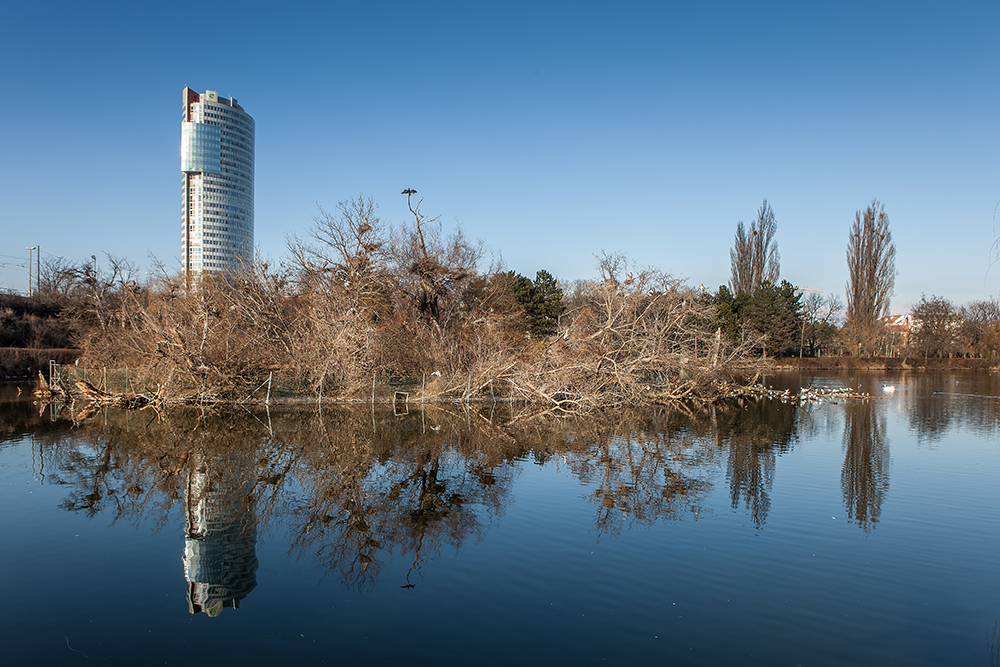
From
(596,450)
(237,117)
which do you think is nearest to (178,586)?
(596,450)

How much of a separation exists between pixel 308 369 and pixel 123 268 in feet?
50.4

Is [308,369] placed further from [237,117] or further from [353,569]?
[237,117]

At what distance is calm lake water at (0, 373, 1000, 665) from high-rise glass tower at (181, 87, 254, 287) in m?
134

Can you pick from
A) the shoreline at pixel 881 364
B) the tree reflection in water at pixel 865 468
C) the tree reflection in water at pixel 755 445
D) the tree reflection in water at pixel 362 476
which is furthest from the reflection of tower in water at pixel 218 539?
the shoreline at pixel 881 364

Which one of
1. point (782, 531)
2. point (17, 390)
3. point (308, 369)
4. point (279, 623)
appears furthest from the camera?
point (17, 390)

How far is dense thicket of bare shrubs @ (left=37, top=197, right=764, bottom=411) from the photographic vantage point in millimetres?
24031

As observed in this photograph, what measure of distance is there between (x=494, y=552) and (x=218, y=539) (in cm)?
370

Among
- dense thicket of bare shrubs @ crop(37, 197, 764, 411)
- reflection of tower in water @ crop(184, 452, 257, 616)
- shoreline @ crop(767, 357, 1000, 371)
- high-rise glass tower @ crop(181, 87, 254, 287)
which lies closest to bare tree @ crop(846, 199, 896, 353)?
shoreline @ crop(767, 357, 1000, 371)

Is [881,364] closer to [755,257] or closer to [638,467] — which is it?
[755,257]

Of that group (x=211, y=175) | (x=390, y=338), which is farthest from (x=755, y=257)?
(x=211, y=175)

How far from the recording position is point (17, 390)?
31062 mm

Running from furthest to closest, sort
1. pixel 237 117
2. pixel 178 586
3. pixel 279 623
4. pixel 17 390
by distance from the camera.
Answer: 1. pixel 237 117
2. pixel 17 390
3. pixel 178 586
4. pixel 279 623

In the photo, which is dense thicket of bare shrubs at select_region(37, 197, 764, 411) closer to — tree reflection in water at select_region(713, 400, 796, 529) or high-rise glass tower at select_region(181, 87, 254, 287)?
tree reflection in water at select_region(713, 400, 796, 529)

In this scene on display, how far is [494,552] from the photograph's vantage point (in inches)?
319
